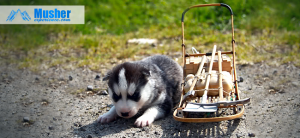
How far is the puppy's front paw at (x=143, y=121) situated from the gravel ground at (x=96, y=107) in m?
0.08

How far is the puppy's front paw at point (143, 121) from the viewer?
5.42 meters

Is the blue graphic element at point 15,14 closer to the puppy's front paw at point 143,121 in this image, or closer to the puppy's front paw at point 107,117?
the puppy's front paw at point 107,117

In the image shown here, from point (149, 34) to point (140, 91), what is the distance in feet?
18.4

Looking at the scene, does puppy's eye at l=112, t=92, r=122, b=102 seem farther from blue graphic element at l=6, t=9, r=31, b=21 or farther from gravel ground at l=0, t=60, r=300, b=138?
blue graphic element at l=6, t=9, r=31, b=21

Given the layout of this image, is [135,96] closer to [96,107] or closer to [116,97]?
[116,97]

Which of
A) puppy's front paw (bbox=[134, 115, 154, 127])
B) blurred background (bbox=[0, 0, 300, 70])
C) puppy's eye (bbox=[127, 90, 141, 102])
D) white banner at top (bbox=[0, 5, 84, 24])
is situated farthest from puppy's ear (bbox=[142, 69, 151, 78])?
white banner at top (bbox=[0, 5, 84, 24])

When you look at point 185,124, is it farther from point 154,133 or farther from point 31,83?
point 31,83

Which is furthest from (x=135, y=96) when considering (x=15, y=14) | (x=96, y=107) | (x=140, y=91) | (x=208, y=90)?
(x=15, y=14)

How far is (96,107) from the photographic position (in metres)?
6.50

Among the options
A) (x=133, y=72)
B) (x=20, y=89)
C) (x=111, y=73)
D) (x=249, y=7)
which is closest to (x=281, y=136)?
(x=133, y=72)

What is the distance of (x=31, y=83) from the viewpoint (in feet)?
25.1

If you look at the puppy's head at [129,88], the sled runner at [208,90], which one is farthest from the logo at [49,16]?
the sled runner at [208,90]

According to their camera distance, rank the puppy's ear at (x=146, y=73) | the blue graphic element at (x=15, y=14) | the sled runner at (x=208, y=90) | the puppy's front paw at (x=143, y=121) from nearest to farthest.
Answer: the sled runner at (x=208, y=90)
the puppy's front paw at (x=143, y=121)
the puppy's ear at (x=146, y=73)
the blue graphic element at (x=15, y=14)

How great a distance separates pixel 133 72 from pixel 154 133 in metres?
1.09
